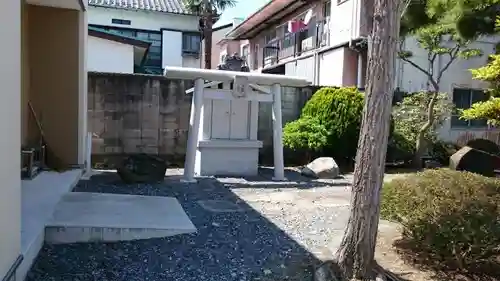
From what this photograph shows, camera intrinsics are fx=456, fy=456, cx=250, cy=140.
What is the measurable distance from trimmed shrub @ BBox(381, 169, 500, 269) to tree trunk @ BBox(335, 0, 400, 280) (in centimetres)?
58

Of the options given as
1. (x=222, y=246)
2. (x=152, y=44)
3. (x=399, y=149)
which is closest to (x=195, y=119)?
(x=222, y=246)

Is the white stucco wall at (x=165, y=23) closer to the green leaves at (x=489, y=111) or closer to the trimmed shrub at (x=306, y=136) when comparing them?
the trimmed shrub at (x=306, y=136)

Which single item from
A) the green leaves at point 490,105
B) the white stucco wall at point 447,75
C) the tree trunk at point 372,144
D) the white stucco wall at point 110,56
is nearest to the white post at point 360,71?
the white stucco wall at point 447,75

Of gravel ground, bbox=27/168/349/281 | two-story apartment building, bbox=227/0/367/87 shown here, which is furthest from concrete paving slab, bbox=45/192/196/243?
two-story apartment building, bbox=227/0/367/87

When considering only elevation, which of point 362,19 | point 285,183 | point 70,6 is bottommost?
point 285,183

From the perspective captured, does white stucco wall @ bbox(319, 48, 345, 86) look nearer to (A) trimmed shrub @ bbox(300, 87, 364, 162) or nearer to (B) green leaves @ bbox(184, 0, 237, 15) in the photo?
(A) trimmed shrub @ bbox(300, 87, 364, 162)

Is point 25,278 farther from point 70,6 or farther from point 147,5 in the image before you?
point 147,5

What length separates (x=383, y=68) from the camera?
10.8ft

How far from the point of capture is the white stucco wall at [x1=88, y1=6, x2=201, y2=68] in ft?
70.9

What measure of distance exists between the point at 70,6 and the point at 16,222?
16.4 ft

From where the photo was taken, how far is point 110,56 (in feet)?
43.6

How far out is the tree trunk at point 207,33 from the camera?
19.6 metres

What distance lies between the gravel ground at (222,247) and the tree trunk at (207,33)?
44.0 feet

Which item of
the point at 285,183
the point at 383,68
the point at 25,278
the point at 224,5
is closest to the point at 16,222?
the point at 25,278
